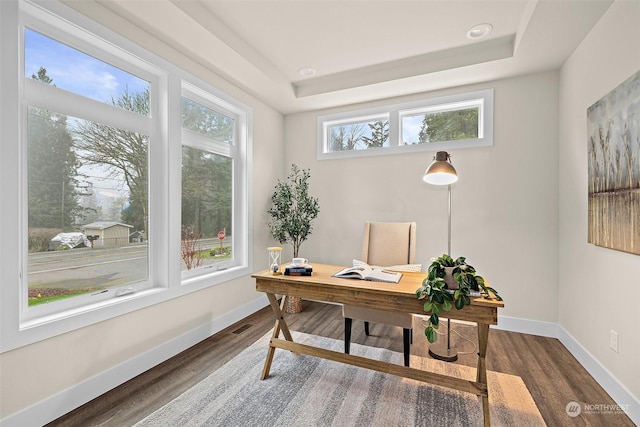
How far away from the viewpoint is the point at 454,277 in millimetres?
1536

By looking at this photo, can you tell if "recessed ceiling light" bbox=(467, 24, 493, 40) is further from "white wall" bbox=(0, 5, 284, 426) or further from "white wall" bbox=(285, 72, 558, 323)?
"white wall" bbox=(0, 5, 284, 426)

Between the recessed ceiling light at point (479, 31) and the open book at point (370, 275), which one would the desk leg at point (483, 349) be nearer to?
the open book at point (370, 275)

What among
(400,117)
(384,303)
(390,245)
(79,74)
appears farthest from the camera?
(400,117)

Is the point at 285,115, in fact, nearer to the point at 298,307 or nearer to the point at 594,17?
the point at 298,307

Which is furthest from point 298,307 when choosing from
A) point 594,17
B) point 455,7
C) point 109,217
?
point 594,17

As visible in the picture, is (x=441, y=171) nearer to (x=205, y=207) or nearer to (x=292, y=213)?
(x=292, y=213)

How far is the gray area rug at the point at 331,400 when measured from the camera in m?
1.66

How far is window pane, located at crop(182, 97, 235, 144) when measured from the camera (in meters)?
2.71

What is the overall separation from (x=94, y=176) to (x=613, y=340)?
3.84 m

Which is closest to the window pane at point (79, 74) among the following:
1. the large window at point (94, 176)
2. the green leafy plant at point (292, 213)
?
the large window at point (94, 176)

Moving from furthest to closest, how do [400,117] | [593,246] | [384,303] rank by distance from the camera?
[400,117], [593,246], [384,303]

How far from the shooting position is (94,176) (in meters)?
2.02

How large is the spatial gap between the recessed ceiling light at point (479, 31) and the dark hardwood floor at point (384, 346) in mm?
2837

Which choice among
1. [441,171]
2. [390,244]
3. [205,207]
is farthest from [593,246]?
[205,207]
